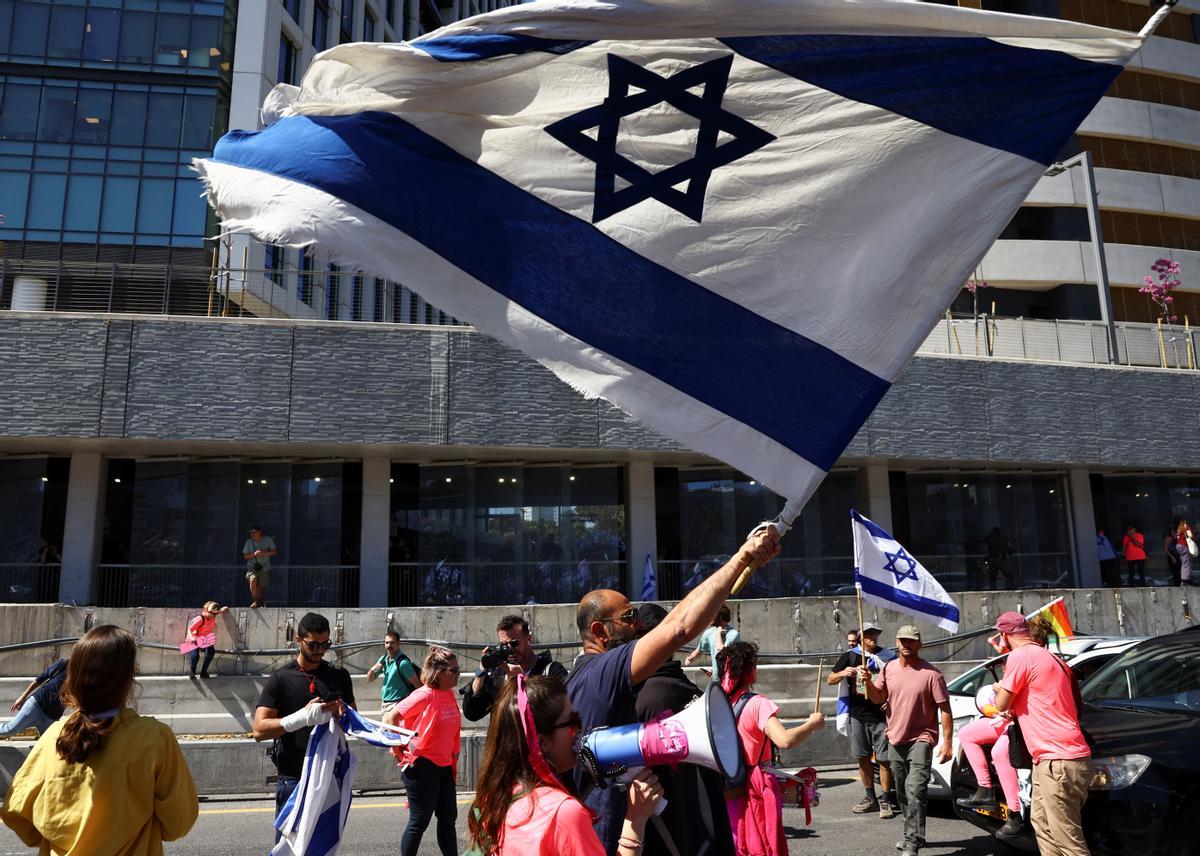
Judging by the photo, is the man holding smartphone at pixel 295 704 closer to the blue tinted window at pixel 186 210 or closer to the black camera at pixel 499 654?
the black camera at pixel 499 654

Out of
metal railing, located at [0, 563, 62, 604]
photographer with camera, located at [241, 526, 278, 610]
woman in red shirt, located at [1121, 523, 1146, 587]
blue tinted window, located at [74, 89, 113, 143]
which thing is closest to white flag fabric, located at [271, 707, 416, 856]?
photographer with camera, located at [241, 526, 278, 610]

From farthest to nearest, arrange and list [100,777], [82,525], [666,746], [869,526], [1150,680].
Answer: [82,525] → [869,526] → [1150,680] → [100,777] → [666,746]

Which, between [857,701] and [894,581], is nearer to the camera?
[894,581]

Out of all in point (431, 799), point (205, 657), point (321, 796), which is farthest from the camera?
point (205, 657)

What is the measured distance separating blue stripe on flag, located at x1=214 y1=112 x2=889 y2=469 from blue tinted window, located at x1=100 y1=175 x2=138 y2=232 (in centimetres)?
3382

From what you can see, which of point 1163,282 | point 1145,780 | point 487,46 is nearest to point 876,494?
point 1163,282

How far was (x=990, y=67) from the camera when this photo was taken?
4.30 m

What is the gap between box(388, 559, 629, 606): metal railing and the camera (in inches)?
928

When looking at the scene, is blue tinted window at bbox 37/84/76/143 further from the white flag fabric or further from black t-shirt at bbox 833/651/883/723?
the white flag fabric

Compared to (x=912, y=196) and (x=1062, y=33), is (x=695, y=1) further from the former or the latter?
(x=1062, y=33)

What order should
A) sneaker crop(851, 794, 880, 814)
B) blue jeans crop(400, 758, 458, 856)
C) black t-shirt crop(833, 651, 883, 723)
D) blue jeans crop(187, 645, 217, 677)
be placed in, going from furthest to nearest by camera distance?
blue jeans crop(187, 645, 217, 677) < black t-shirt crop(833, 651, 883, 723) < sneaker crop(851, 794, 880, 814) < blue jeans crop(400, 758, 458, 856)

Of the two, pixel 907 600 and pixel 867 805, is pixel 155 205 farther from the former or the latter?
pixel 867 805

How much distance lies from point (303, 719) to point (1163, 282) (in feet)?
119

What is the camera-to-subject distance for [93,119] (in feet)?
114
